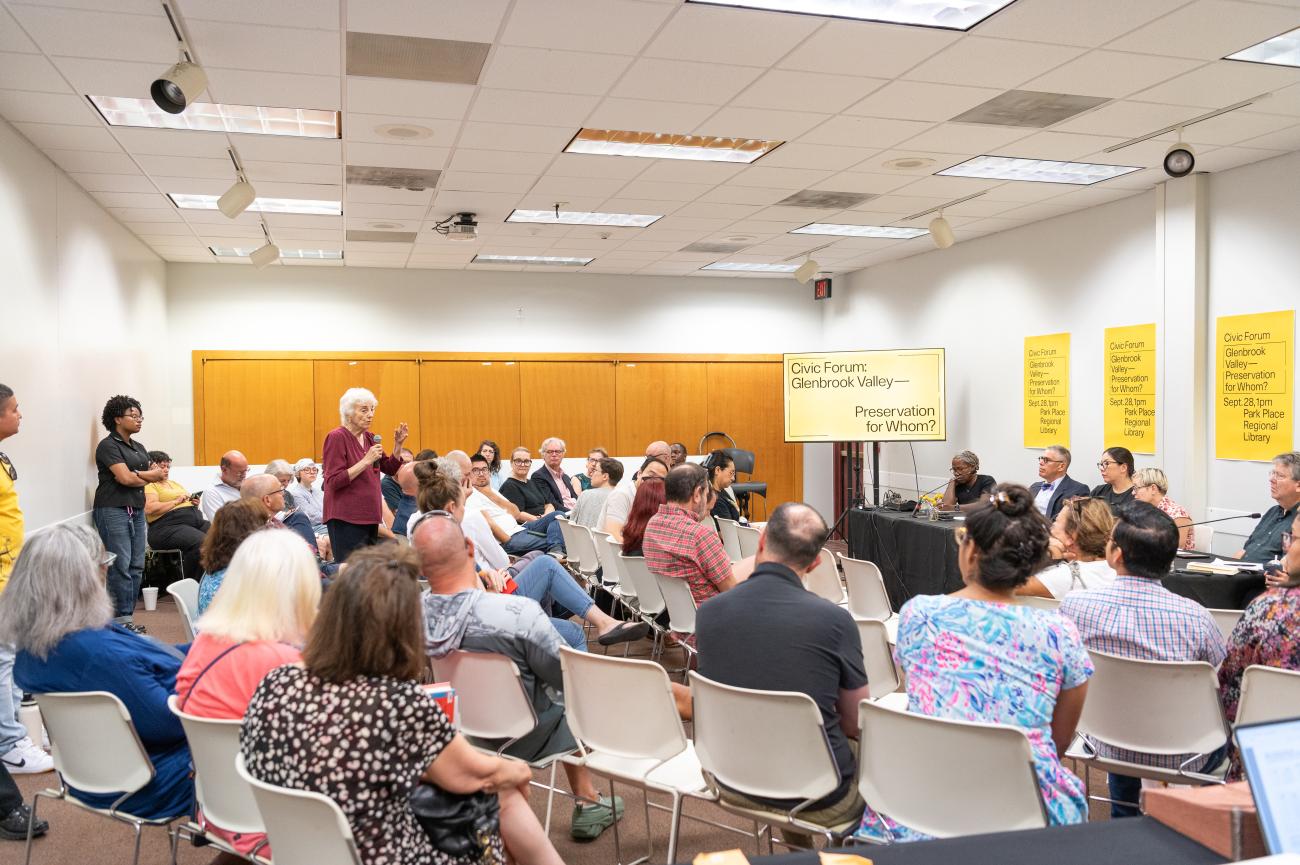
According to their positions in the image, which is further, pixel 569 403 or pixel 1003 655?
pixel 569 403

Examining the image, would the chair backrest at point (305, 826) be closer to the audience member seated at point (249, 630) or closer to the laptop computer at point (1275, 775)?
the audience member seated at point (249, 630)

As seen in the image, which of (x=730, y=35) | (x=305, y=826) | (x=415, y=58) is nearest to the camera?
(x=305, y=826)

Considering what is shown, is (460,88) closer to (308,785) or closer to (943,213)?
(308,785)

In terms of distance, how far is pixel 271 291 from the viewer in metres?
10.8

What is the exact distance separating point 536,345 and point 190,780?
914 centimetres

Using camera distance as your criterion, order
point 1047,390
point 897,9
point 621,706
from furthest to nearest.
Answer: point 1047,390, point 897,9, point 621,706

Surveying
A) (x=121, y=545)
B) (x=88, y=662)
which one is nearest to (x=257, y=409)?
(x=121, y=545)

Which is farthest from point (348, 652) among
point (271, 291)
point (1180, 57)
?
point (271, 291)

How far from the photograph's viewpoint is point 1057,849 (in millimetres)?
1368

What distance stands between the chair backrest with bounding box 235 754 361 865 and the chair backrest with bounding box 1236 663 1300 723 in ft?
7.85

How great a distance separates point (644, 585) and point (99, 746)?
3.08m

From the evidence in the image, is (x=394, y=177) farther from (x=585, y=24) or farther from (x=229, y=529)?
(x=229, y=529)

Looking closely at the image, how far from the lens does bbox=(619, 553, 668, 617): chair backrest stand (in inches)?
207

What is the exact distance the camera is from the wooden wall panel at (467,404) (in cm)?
1128
